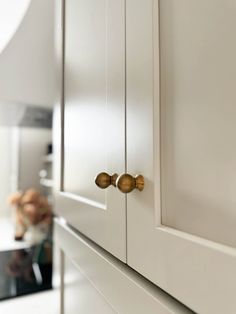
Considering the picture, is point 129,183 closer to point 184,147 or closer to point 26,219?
point 184,147

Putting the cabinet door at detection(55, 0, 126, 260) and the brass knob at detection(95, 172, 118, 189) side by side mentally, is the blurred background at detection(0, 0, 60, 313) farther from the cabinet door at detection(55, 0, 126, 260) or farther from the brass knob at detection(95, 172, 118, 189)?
the brass knob at detection(95, 172, 118, 189)

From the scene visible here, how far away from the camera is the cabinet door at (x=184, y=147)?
0.26m

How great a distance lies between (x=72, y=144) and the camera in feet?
2.15

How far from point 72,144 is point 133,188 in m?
0.32

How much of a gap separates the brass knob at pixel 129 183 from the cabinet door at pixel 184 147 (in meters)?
0.01

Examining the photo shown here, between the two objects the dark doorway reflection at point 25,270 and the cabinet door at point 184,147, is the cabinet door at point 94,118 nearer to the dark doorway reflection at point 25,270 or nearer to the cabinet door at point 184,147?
the cabinet door at point 184,147

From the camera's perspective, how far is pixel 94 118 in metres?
0.53

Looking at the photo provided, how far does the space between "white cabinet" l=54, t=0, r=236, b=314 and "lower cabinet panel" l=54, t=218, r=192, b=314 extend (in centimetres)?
2

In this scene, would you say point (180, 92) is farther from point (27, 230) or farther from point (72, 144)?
point (27, 230)

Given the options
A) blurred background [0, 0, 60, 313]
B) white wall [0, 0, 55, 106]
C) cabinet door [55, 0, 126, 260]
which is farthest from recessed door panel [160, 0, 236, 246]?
white wall [0, 0, 55, 106]

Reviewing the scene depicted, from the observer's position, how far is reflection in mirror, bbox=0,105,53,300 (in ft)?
3.77

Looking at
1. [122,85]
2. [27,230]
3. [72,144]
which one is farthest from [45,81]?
[27,230]

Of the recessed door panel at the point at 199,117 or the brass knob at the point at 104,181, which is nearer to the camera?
the recessed door panel at the point at 199,117

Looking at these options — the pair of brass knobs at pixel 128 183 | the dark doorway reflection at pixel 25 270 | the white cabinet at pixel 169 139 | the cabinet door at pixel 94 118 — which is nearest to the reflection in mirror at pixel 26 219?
the dark doorway reflection at pixel 25 270
